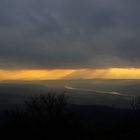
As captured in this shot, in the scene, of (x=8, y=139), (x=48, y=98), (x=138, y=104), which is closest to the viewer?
(x=8, y=139)

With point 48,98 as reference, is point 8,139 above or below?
below

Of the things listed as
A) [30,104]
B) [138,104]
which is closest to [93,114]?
[138,104]

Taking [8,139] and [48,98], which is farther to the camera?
[48,98]

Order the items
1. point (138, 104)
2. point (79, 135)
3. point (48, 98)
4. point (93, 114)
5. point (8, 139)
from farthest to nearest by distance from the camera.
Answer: point (93, 114) → point (138, 104) → point (48, 98) → point (79, 135) → point (8, 139)

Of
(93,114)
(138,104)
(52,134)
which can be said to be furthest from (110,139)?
(93,114)

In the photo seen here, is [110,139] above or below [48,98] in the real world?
below

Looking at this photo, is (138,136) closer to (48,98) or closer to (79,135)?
(79,135)

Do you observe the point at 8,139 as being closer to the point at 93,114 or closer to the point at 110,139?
the point at 110,139

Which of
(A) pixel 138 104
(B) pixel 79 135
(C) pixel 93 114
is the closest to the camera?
(B) pixel 79 135

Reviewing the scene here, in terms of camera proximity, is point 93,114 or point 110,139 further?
point 93,114
